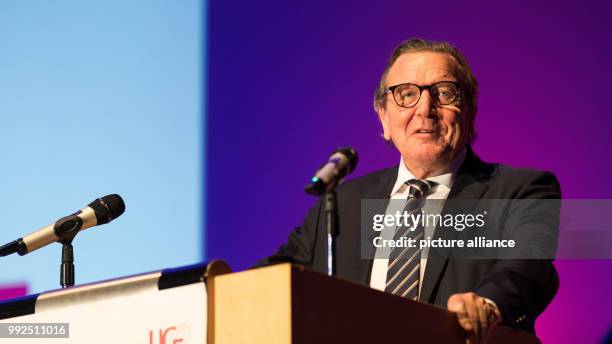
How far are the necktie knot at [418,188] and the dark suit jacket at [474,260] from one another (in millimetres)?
71

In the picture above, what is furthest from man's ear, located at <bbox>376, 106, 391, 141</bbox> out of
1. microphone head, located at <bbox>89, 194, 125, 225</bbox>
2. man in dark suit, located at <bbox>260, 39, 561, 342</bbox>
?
A: microphone head, located at <bbox>89, 194, 125, 225</bbox>

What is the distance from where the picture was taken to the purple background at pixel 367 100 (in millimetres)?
3133

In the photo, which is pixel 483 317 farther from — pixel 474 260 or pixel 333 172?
pixel 474 260

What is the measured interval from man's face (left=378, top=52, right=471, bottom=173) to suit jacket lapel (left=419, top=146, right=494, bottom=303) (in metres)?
0.07

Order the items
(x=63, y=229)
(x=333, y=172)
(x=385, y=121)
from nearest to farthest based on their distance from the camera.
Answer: (x=333, y=172) < (x=63, y=229) < (x=385, y=121)

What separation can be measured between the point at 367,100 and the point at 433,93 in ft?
2.18

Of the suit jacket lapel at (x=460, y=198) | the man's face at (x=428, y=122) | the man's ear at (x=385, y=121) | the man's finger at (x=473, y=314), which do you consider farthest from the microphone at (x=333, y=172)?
the man's ear at (x=385, y=121)

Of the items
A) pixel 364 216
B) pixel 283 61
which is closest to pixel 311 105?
pixel 283 61

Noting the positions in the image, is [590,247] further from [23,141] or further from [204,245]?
[23,141]

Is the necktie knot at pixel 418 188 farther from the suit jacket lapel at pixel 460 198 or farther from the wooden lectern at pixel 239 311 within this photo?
the wooden lectern at pixel 239 311

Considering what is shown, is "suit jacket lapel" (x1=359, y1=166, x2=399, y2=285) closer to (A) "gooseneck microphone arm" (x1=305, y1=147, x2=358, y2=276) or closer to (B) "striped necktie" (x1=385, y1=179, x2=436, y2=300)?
(B) "striped necktie" (x1=385, y1=179, x2=436, y2=300)

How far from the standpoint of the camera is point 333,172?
71.6 inches

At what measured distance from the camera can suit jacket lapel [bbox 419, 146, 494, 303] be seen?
2334mm

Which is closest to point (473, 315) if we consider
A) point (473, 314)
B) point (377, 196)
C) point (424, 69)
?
point (473, 314)
